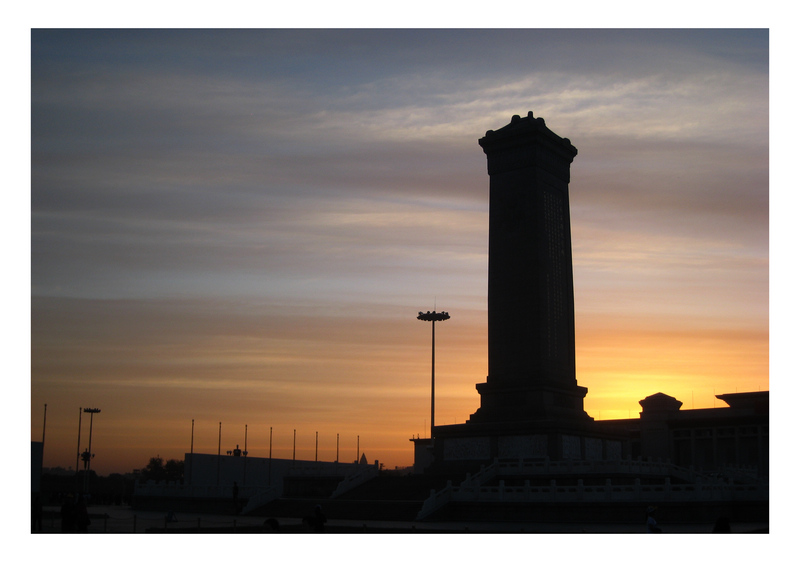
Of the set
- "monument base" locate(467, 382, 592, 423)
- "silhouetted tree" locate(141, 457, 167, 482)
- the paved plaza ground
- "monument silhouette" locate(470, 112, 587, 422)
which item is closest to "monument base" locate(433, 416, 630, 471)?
"monument base" locate(467, 382, 592, 423)

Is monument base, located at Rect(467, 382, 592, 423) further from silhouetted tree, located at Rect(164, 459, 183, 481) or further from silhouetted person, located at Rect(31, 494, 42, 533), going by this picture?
silhouetted tree, located at Rect(164, 459, 183, 481)

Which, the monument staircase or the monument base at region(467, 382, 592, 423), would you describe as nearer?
the monument staircase

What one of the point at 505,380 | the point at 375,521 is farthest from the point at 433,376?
the point at 375,521

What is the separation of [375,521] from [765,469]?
4316 cm

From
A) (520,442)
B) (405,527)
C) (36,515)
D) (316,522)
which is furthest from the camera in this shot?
(520,442)

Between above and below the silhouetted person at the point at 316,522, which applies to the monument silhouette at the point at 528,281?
above

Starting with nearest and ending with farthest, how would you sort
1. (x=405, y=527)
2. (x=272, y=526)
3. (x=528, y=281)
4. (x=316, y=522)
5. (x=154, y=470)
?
(x=272, y=526) → (x=316, y=522) → (x=405, y=527) → (x=528, y=281) → (x=154, y=470)

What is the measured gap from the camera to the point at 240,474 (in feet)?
241

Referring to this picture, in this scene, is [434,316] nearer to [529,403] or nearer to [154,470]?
[529,403]

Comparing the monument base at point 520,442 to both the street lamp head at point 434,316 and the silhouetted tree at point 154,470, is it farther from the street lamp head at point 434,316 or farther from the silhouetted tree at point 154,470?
the silhouetted tree at point 154,470

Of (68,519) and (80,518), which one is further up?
(80,518)

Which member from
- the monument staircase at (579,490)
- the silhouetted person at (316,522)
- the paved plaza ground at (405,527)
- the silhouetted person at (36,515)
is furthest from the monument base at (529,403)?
the silhouetted person at (36,515)

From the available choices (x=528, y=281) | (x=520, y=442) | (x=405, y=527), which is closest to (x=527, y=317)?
(x=528, y=281)

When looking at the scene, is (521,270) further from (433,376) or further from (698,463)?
(698,463)
